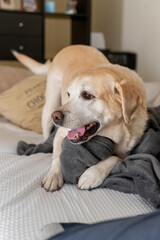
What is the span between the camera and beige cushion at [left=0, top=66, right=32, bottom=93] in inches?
113

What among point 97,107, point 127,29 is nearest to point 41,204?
point 97,107

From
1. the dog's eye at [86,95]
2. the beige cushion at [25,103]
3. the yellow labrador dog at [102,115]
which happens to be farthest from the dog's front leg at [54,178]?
the beige cushion at [25,103]

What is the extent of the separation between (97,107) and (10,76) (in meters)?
1.82

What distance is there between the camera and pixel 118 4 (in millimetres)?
3922

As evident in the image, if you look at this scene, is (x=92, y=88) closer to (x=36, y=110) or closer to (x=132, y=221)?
(x=132, y=221)

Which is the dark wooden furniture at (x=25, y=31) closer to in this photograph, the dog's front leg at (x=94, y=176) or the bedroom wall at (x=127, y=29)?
the bedroom wall at (x=127, y=29)

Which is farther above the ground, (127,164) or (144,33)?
(144,33)

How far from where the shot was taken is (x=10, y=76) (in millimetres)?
2959

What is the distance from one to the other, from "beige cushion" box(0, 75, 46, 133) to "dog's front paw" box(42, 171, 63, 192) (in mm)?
1027

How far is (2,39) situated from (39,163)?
241 cm

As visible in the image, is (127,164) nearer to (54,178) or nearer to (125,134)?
(125,134)

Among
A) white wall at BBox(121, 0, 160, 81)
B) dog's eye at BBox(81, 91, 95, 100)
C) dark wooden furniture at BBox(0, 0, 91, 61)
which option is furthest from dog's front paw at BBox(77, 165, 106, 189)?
dark wooden furniture at BBox(0, 0, 91, 61)

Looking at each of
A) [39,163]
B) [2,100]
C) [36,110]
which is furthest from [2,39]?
[39,163]

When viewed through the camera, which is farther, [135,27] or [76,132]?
[135,27]
